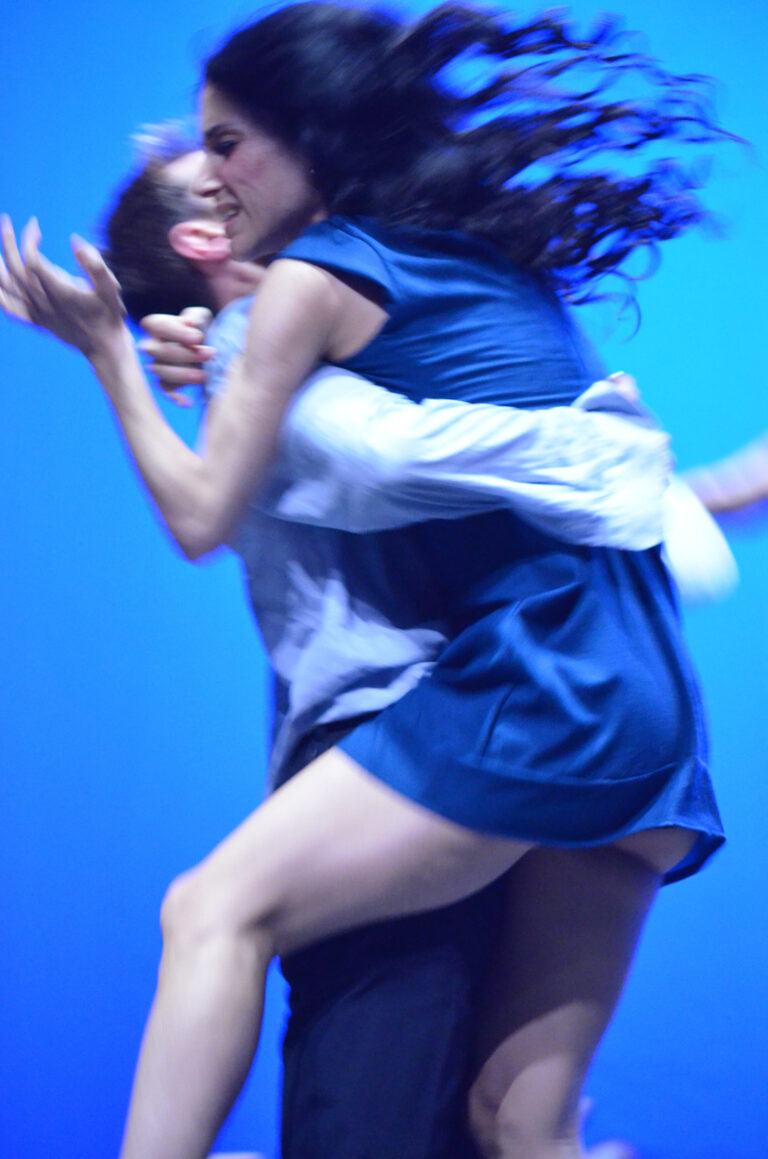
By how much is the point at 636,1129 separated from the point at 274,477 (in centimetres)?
95

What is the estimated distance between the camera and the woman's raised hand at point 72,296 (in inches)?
34.2

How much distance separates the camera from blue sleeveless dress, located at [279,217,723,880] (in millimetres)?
777

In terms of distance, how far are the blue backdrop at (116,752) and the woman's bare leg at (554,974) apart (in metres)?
0.53

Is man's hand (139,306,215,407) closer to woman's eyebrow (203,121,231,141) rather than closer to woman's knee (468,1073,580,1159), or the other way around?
woman's eyebrow (203,121,231,141)

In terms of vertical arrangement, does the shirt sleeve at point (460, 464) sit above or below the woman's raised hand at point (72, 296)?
below

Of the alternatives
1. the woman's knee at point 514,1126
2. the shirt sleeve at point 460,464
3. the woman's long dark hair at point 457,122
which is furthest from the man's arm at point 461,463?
the woman's knee at point 514,1126

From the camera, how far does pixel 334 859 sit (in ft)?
2.49

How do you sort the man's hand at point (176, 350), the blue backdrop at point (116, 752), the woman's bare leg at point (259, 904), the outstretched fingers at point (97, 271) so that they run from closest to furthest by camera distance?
the woman's bare leg at point (259, 904), the outstretched fingers at point (97, 271), the man's hand at point (176, 350), the blue backdrop at point (116, 752)

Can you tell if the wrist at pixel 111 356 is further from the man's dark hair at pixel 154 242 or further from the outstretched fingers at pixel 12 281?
the man's dark hair at pixel 154 242

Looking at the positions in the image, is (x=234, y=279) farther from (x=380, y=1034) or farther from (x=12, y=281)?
(x=380, y=1034)

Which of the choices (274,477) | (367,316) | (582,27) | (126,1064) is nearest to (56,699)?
(126,1064)

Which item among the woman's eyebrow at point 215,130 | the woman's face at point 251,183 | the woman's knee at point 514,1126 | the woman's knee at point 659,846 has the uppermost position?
the woman's eyebrow at point 215,130

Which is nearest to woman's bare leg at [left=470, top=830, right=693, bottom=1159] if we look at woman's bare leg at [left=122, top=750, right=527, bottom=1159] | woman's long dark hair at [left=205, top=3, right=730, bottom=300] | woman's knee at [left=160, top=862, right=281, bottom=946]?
woman's bare leg at [left=122, top=750, right=527, bottom=1159]

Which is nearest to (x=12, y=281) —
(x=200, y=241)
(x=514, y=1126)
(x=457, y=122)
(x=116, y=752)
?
(x=200, y=241)
